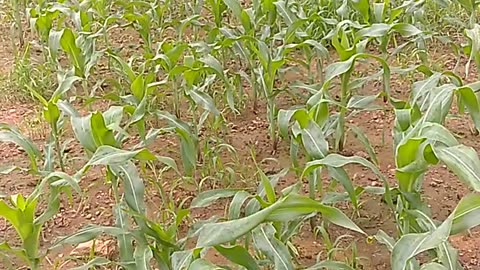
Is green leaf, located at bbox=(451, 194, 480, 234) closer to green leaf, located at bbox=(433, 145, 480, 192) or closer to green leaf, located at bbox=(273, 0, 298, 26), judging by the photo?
green leaf, located at bbox=(433, 145, 480, 192)

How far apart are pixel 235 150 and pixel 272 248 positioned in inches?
53.0

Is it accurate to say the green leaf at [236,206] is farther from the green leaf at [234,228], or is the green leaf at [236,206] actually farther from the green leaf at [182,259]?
the green leaf at [234,228]

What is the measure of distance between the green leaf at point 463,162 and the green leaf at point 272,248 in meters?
0.51

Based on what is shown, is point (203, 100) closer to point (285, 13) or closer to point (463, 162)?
point (285, 13)

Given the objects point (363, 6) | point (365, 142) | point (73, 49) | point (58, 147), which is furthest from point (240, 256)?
point (363, 6)

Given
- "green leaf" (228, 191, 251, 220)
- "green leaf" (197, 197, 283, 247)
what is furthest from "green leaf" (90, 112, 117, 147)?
"green leaf" (197, 197, 283, 247)

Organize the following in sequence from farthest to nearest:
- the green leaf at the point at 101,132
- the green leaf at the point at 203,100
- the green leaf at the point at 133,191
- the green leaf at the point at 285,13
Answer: the green leaf at the point at 285,13 < the green leaf at the point at 203,100 < the green leaf at the point at 101,132 < the green leaf at the point at 133,191

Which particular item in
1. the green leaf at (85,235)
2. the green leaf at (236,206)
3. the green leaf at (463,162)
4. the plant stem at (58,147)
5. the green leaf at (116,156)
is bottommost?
the plant stem at (58,147)

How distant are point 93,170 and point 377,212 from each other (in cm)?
129

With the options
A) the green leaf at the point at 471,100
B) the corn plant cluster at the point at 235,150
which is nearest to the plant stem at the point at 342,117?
the corn plant cluster at the point at 235,150

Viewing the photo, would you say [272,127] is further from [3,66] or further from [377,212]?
[3,66]

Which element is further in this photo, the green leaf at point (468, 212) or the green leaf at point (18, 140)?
the green leaf at point (18, 140)

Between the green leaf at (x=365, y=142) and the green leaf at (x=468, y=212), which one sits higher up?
the green leaf at (x=468, y=212)

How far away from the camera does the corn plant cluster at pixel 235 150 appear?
1755mm
